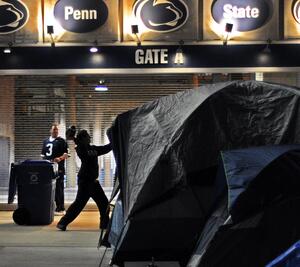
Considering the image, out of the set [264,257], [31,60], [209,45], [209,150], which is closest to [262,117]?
[209,150]

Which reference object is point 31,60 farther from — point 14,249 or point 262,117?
point 262,117

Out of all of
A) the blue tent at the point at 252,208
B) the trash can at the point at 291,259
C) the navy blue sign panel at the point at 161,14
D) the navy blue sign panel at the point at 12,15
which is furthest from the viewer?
the navy blue sign panel at the point at 12,15

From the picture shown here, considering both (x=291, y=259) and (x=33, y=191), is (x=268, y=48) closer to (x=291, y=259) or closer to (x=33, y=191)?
(x=33, y=191)

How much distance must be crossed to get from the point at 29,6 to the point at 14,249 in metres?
6.88

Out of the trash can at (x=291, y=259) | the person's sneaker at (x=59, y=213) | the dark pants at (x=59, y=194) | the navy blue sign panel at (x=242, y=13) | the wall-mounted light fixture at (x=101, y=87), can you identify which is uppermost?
the navy blue sign panel at (x=242, y=13)

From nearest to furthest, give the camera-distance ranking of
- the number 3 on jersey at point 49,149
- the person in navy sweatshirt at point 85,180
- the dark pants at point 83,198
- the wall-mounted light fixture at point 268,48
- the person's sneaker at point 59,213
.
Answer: the person in navy sweatshirt at point 85,180, the dark pants at point 83,198, the person's sneaker at point 59,213, the number 3 on jersey at point 49,149, the wall-mounted light fixture at point 268,48

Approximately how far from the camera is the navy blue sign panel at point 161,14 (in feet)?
46.2

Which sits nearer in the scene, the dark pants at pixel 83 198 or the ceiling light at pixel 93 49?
the dark pants at pixel 83 198

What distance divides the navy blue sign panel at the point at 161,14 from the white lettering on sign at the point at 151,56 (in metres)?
0.49


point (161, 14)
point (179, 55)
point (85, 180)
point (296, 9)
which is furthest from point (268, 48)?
point (85, 180)

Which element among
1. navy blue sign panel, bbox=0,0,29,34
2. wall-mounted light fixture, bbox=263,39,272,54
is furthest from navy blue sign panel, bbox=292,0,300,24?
navy blue sign panel, bbox=0,0,29,34

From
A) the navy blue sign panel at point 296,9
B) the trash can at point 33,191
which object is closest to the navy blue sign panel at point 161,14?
the navy blue sign panel at point 296,9

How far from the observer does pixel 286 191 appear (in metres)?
5.21

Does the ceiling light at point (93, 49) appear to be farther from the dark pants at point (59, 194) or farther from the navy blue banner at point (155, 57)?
the dark pants at point (59, 194)
